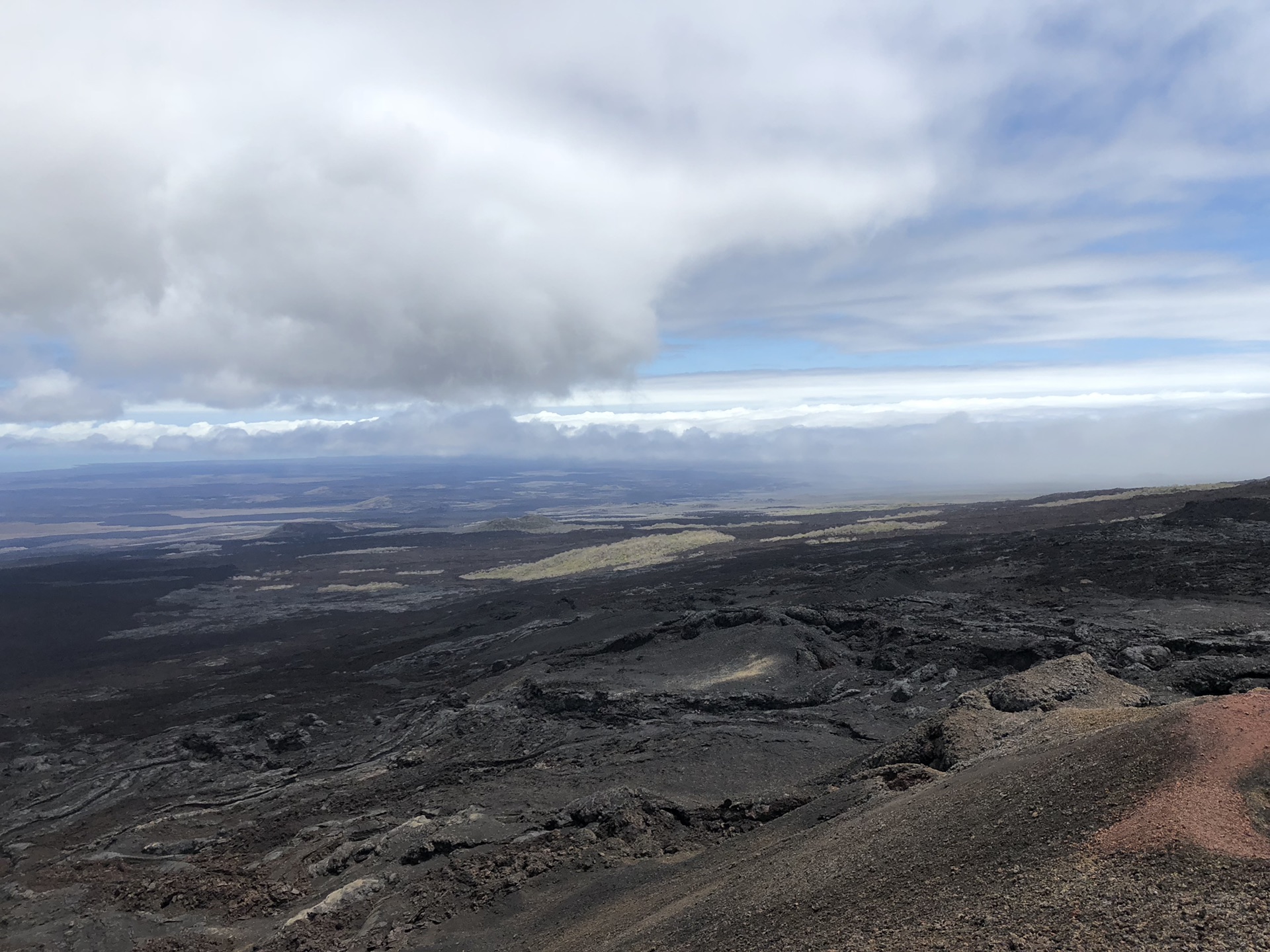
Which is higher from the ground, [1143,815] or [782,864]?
[1143,815]

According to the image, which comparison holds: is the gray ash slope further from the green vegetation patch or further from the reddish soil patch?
the green vegetation patch

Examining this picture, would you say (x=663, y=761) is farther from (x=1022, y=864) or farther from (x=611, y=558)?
(x=611, y=558)

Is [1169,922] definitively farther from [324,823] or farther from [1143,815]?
[324,823]

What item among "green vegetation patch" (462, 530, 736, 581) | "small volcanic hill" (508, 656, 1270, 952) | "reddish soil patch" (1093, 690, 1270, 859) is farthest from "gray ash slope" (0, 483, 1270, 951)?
"green vegetation patch" (462, 530, 736, 581)

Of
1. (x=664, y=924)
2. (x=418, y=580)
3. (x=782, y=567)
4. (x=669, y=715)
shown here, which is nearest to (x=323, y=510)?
(x=418, y=580)

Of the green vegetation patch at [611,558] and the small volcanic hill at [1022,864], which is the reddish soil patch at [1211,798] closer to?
the small volcanic hill at [1022,864]

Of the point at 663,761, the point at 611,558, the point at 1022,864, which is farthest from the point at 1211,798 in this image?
the point at 611,558
